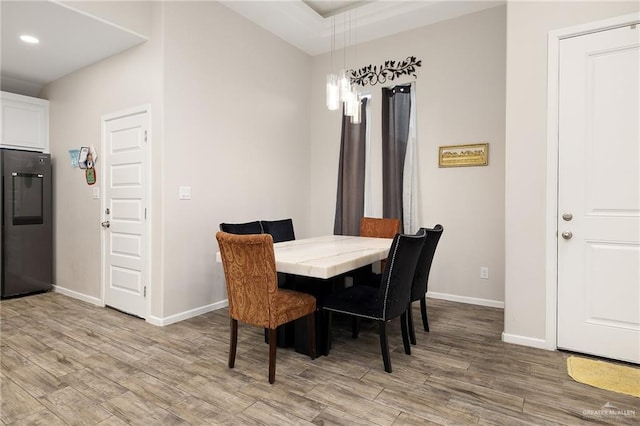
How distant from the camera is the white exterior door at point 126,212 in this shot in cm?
341

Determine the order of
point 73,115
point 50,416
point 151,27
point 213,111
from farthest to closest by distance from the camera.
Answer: point 73,115 < point 213,111 < point 151,27 < point 50,416

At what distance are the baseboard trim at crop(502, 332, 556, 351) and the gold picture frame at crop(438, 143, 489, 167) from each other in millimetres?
1834

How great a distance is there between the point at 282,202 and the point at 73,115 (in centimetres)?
264

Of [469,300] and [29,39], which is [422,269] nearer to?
[469,300]

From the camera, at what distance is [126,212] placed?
3.59 metres

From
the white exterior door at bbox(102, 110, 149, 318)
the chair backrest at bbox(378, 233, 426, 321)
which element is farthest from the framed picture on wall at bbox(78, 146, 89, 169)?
the chair backrest at bbox(378, 233, 426, 321)

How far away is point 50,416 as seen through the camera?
1.86 metres

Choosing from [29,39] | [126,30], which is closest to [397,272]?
[126,30]

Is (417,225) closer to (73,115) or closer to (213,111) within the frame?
(213,111)

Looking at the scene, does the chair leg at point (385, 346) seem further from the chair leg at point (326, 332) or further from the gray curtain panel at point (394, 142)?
the gray curtain panel at point (394, 142)

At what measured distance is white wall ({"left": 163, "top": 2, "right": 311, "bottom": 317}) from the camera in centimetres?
332

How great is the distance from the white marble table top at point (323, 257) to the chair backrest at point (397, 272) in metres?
0.25

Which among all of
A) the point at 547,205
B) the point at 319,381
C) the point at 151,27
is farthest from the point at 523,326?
the point at 151,27

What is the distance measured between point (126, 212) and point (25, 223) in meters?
1.70
